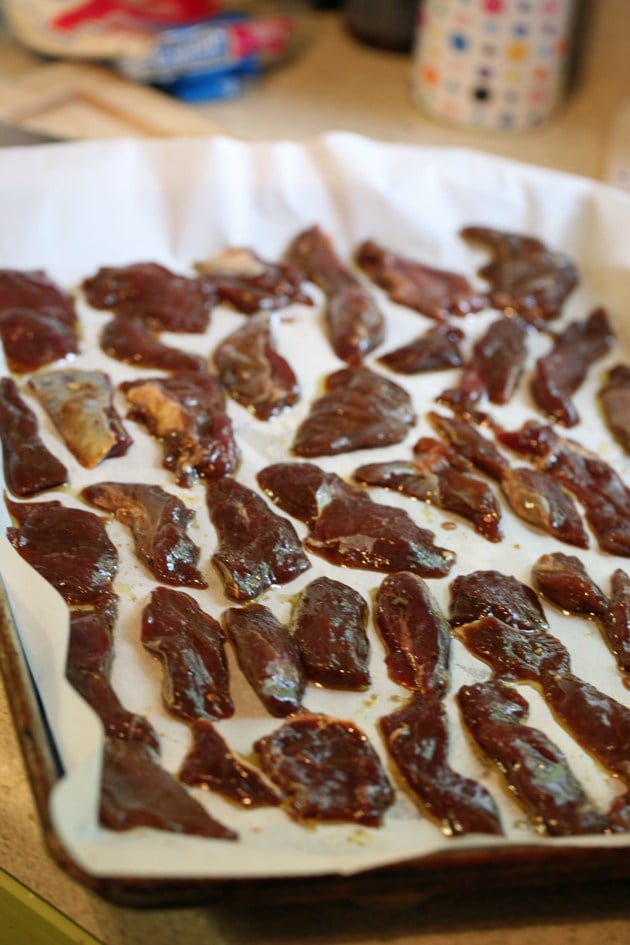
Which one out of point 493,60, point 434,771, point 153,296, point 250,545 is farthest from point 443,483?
point 493,60

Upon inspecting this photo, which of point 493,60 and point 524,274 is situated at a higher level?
point 493,60

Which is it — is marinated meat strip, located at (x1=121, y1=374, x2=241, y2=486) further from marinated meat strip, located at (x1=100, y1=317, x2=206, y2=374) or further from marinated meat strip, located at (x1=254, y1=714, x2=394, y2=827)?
marinated meat strip, located at (x1=254, y1=714, x2=394, y2=827)

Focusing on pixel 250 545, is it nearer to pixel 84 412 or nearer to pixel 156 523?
pixel 156 523

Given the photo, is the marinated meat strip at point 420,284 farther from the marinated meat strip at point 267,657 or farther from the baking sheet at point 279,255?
the marinated meat strip at point 267,657

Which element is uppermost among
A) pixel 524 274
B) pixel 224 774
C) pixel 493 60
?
pixel 493 60

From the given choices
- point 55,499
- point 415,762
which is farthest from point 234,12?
point 415,762

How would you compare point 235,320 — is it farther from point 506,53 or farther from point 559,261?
point 506,53

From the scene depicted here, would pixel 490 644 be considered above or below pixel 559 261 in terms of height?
below
